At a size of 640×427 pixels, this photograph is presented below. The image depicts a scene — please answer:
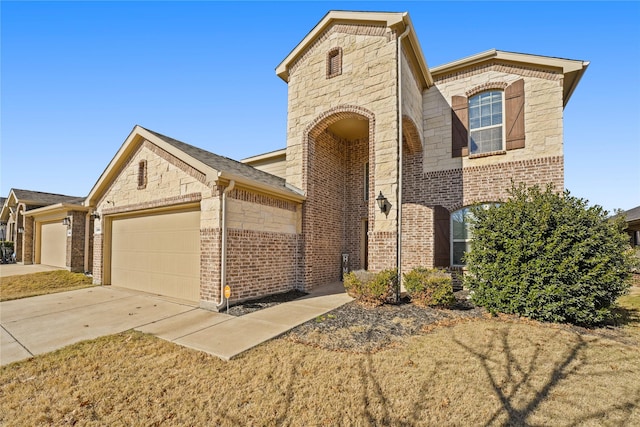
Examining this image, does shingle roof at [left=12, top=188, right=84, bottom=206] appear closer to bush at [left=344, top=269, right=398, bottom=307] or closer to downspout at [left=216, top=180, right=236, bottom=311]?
downspout at [left=216, top=180, right=236, bottom=311]

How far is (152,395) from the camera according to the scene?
3320mm

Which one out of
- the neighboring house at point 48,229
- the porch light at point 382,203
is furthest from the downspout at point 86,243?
the porch light at point 382,203

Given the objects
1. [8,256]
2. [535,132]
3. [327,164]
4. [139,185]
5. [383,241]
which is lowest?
[8,256]

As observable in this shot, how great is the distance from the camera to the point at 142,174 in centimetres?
916

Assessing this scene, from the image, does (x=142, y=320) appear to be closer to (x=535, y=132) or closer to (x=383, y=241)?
(x=383, y=241)

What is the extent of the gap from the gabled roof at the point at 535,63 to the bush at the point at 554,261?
4.88 m

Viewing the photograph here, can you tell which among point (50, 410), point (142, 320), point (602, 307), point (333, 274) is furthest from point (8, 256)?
point (602, 307)

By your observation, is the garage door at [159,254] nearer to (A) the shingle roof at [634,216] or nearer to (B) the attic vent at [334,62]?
(B) the attic vent at [334,62]

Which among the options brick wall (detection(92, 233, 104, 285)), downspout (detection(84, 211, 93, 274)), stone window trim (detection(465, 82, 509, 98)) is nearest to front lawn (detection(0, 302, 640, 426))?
brick wall (detection(92, 233, 104, 285))

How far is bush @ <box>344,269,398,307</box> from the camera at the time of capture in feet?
23.3

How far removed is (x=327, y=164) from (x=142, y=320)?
284 inches

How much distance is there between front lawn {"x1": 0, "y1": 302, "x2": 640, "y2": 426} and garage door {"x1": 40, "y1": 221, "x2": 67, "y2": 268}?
42.2 ft

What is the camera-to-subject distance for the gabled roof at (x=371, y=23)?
327 inches

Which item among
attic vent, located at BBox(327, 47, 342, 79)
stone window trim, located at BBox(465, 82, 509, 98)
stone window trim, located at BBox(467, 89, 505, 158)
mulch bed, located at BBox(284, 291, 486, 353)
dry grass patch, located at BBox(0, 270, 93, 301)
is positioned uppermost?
attic vent, located at BBox(327, 47, 342, 79)
